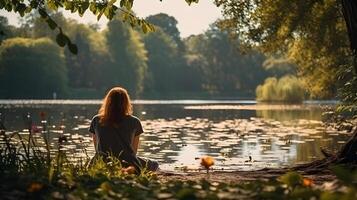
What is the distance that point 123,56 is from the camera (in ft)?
304

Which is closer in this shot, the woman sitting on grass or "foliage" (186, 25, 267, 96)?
the woman sitting on grass

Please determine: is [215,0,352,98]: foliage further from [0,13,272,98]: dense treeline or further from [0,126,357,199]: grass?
[0,13,272,98]: dense treeline

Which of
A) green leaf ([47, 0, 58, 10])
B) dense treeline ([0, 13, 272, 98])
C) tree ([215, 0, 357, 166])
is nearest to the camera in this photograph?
green leaf ([47, 0, 58, 10])

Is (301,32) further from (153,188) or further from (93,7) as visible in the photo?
(153,188)

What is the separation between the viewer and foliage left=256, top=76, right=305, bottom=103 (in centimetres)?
5640

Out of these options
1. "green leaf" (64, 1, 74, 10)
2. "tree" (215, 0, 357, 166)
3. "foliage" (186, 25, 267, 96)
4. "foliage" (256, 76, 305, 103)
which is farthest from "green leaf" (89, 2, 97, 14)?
"foliage" (186, 25, 267, 96)

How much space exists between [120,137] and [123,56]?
280 feet

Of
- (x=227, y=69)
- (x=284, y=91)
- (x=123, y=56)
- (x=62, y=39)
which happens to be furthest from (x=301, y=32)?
(x=227, y=69)

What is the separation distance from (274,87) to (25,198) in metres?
55.7

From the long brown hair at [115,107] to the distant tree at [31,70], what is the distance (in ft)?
232

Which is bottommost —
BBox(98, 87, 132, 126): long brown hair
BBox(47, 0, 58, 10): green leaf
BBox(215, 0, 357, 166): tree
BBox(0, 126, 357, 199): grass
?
BBox(0, 126, 357, 199): grass

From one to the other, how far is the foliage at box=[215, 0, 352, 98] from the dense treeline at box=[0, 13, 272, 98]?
3595 centimetres

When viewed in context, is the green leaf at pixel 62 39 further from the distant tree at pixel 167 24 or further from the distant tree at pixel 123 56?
the distant tree at pixel 167 24

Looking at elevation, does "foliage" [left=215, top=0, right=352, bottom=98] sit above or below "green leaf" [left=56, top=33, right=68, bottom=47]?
above
